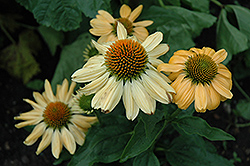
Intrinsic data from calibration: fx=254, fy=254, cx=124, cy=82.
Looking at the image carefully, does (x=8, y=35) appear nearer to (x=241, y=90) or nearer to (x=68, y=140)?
(x=68, y=140)

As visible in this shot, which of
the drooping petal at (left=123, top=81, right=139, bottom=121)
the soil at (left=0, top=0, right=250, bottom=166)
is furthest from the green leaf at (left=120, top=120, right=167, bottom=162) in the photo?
the soil at (left=0, top=0, right=250, bottom=166)

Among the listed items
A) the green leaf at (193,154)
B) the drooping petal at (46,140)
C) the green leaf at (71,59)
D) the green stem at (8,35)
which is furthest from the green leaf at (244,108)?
the green stem at (8,35)

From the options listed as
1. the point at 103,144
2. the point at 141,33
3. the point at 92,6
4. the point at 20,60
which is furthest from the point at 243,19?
the point at 20,60

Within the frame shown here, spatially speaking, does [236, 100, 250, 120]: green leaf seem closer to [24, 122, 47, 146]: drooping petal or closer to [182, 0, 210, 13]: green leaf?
[182, 0, 210, 13]: green leaf

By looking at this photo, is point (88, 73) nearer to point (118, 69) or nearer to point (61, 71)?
point (118, 69)

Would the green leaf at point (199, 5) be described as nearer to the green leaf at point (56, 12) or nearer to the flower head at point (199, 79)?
the green leaf at point (56, 12)

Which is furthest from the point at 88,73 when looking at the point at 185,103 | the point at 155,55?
the point at 185,103
